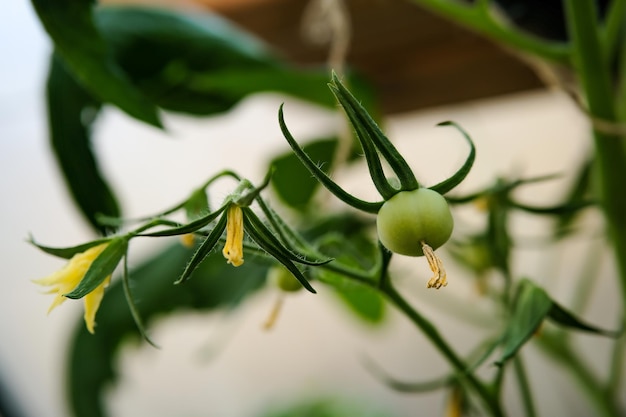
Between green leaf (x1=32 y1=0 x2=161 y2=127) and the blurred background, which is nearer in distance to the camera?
green leaf (x1=32 y1=0 x2=161 y2=127)

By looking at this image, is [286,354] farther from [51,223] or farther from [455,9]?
[455,9]

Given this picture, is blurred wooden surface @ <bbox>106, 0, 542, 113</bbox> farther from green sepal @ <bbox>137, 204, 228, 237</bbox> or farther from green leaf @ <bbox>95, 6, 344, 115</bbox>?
green sepal @ <bbox>137, 204, 228, 237</bbox>

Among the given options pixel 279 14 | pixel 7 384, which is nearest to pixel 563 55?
pixel 279 14

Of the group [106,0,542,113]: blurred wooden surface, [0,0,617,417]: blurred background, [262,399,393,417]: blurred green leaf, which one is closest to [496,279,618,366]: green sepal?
[106,0,542,113]: blurred wooden surface

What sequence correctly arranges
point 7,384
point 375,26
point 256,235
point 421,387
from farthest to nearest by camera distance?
point 7,384
point 375,26
point 421,387
point 256,235

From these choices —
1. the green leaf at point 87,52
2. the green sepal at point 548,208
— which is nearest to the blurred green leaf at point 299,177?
the green leaf at point 87,52

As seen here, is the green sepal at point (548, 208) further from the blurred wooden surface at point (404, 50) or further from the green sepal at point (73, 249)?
the blurred wooden surface at point (404, 50)
